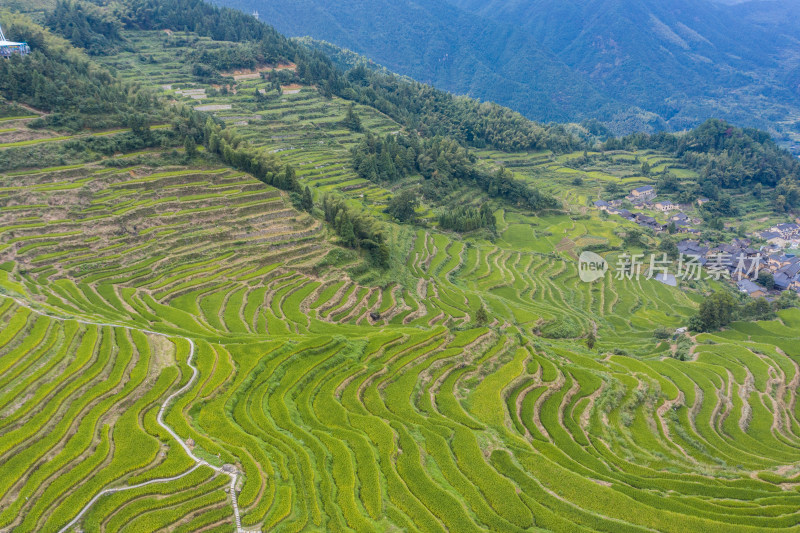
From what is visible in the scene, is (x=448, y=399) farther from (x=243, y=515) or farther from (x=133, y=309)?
(x=133, y=309)

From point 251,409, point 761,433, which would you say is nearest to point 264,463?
point 251,409

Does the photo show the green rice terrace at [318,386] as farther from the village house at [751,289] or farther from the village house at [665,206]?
the village house at [665,206]

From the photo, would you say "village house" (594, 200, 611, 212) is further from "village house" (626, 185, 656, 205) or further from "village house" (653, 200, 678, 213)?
"village house" (653, 200, 678, 213)

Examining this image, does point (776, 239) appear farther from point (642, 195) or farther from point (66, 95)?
point (66, 95)

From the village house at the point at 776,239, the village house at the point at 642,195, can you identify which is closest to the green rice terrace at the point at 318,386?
the village house at the point at 776,239

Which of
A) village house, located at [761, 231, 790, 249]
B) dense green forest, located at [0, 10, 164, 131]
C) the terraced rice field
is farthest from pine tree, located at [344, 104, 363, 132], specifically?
village house, located at [761, 231, 790, 249]
